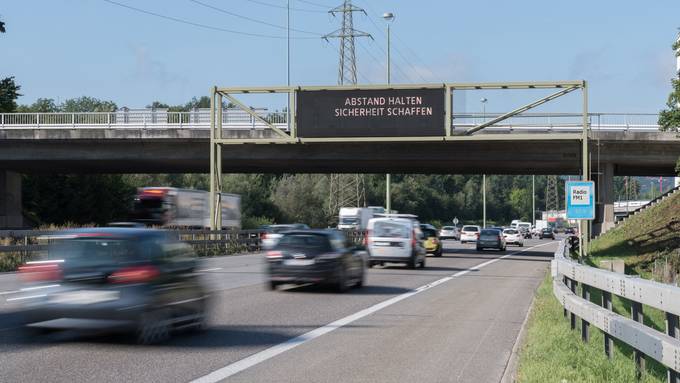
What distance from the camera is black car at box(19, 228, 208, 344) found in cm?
1069

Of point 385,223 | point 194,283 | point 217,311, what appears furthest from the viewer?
point 385,223

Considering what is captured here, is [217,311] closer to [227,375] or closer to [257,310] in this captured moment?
[257,310]

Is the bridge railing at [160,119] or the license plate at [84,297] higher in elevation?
the bridge railing at [160,119]

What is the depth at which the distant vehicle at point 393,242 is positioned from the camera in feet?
99.9

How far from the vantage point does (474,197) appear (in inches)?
6319

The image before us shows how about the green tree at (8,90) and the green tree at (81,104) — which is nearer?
the green tree at (8,90)

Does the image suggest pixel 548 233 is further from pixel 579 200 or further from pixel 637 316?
pixel 637 316

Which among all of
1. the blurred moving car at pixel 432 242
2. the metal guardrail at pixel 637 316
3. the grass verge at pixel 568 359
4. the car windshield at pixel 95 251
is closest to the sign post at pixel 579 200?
the blurred moving car at pixel 432 242

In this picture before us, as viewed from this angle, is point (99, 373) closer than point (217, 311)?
Yes

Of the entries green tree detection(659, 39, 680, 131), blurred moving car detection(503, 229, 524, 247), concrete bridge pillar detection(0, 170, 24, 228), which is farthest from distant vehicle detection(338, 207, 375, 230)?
green tree detection(659, 39, 680, 131)

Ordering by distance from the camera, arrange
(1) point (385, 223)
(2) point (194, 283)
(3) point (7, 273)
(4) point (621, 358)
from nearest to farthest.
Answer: (4) point (621, 358), (2) point (194, 283), (3) point (7, 273), (1) point (385, 223)

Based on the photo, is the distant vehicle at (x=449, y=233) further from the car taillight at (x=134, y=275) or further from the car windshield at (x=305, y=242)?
the car taillight at (x=134, y=275)

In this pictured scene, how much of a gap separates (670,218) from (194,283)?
3943 centimetres

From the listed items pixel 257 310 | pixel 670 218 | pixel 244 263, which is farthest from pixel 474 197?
pixel 257 310
